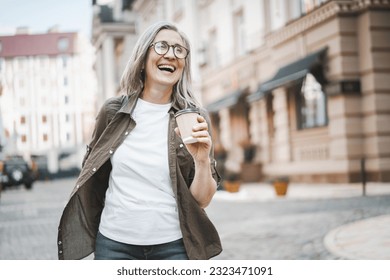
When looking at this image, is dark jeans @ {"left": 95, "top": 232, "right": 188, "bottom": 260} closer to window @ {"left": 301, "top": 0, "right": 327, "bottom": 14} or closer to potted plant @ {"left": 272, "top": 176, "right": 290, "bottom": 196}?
potted plant @ {"left": 272, "top": 176, "right": 290, "bottom": 196}

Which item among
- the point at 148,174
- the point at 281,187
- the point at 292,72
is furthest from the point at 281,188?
the point at 148,174

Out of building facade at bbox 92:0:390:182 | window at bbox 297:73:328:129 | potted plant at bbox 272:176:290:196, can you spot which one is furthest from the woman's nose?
window at bbox 297:73:328:129

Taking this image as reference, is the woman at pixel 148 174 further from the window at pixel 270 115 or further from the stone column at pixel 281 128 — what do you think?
the window at pixel 270 115

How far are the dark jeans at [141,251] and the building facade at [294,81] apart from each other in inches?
92.8

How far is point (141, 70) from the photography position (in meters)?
1.89

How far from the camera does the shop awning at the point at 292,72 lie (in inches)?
300

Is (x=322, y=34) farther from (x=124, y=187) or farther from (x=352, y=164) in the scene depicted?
(x=124, y=187)

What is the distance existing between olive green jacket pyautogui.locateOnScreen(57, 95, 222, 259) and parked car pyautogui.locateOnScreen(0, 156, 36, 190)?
179 centimetres

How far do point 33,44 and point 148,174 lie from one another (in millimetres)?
2021

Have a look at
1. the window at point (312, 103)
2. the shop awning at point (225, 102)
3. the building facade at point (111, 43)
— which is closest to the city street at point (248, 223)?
the building facade at point (111, 43)

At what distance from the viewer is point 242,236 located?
475 cm

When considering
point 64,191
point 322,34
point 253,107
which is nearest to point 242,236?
point 64,191

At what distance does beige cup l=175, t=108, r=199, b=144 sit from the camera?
1668mm
